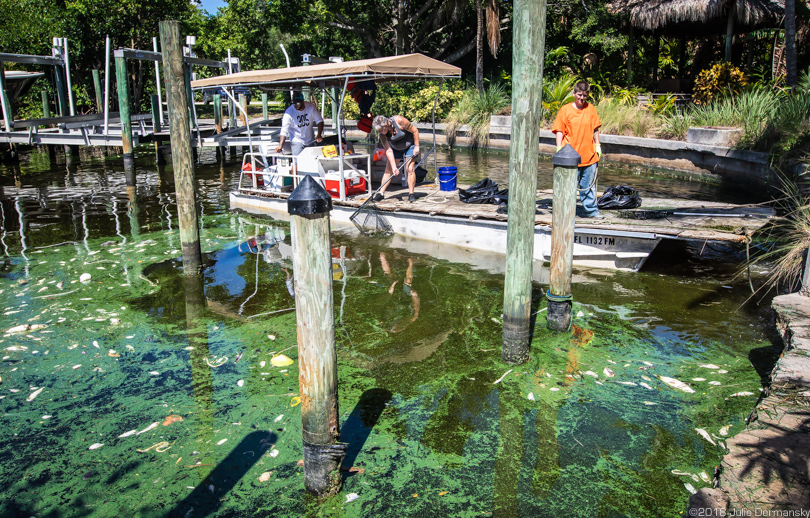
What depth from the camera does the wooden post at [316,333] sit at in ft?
11.5

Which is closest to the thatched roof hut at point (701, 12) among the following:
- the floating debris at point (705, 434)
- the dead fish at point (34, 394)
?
the floating debris at point (705, 434)

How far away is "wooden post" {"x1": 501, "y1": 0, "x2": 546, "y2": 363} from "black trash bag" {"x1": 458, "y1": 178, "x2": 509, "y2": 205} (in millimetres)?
4656

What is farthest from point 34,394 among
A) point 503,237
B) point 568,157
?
point 503,237

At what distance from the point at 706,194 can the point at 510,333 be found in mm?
9961

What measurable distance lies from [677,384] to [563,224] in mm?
1772

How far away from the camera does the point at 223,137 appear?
62.0 feet

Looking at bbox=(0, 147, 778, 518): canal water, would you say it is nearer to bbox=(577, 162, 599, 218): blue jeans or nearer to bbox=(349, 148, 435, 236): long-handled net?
bbox=(577, 162, 599, 218): blue jeans

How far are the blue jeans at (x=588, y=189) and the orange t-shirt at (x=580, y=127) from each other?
0.47 ft

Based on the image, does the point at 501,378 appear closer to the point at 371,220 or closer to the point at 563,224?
the point at 563,224

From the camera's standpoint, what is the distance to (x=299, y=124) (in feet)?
38.1

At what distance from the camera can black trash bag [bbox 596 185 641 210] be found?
9073 mm

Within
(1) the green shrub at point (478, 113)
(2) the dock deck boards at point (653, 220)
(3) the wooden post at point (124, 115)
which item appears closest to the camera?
(2) the dock deck boards at point (653, 220)

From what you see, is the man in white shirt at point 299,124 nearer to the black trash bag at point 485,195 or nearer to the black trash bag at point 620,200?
the black trash bag at point 485,195

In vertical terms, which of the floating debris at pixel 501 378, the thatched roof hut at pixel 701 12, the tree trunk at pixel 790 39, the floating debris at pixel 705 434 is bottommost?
the floating debris at pixel 705 434
